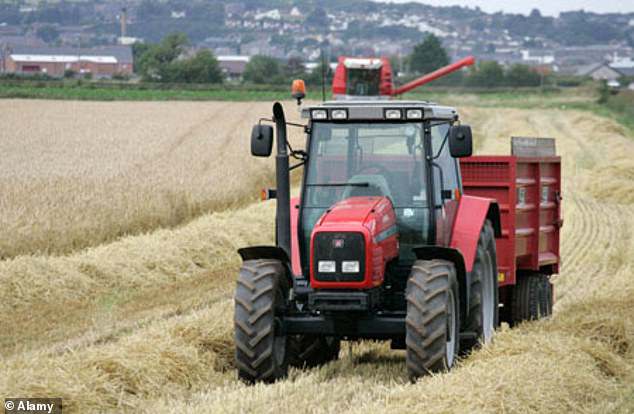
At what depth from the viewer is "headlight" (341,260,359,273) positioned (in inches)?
330

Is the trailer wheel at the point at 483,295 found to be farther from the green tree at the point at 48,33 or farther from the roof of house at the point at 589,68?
the roof of house at the point at 589,68

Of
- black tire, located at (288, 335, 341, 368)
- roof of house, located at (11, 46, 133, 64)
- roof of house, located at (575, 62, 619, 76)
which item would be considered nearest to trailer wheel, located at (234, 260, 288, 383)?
black tire, located at (288, 335, 341, 368)

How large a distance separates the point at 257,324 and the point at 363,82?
2809cm

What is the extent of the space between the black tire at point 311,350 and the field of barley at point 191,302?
179 millimetres

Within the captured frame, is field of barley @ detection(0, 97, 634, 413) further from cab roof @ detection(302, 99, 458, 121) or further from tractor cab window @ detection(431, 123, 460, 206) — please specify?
cab roof @ detection(302, 99, 458, 121)

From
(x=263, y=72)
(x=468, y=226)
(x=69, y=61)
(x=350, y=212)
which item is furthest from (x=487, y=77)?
(x=350, y=212)

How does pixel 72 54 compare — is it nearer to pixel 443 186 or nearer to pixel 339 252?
pixel 443 186

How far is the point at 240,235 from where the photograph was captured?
17.5m

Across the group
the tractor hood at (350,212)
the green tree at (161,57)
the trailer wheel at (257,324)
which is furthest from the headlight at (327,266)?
the green tree at (161,57)

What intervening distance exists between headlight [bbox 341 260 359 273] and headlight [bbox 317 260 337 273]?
0.07 m

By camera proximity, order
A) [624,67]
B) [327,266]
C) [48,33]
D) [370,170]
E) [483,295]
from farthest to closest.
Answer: [624,67] → [48,33] → [483,295] → [370,170] → [327,266]

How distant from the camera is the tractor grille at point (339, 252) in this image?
8359 mm

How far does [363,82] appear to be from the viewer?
36.2 m

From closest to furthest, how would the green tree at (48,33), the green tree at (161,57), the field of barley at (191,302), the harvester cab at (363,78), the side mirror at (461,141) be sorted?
the field of barley at (191,302) < the side mirror at (461,141) < the harvester cab at (363,78) < the green tree at (161,57) < the green tree at (48,33)
